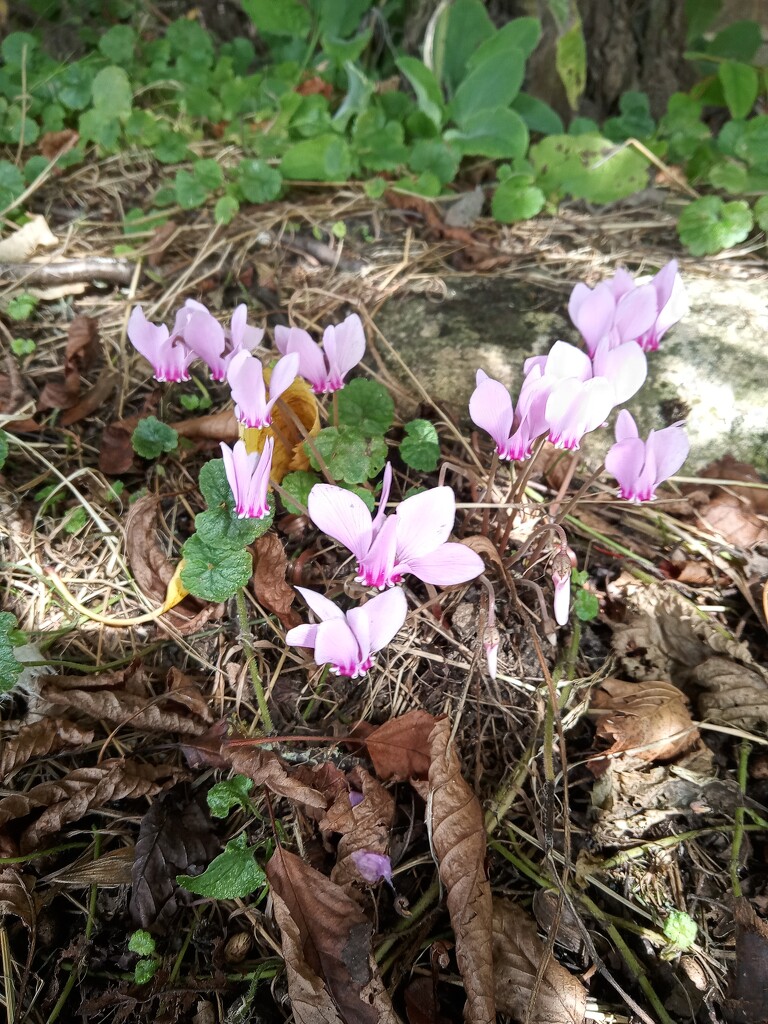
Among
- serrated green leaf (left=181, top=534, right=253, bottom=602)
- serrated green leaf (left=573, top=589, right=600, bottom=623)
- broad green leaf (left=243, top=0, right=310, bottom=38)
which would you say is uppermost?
broad green leaf (left=243, top=0, right=310, bottom=38)

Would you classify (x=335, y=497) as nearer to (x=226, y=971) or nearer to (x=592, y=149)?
(x=226, y=971)

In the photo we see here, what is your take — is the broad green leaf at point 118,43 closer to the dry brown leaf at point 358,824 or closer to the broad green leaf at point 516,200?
the broad green leaf at point 516,200

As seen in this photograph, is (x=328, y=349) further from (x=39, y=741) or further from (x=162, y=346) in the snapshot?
(x=39, y=741)

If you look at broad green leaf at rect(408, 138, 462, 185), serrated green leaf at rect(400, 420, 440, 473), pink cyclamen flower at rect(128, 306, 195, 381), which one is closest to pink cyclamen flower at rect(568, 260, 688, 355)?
serrated green leaf at rect(400, 420, 440, 473)

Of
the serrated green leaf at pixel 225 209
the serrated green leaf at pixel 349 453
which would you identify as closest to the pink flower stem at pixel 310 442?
the serrated green leaf at pixel 349 453

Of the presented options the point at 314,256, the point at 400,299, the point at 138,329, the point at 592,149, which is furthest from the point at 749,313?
the point at 138,329

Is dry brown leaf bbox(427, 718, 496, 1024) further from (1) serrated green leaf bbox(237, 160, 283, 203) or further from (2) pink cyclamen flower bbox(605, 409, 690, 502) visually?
(1) serrated green leaf bbox(237, 160, 283, 203)
